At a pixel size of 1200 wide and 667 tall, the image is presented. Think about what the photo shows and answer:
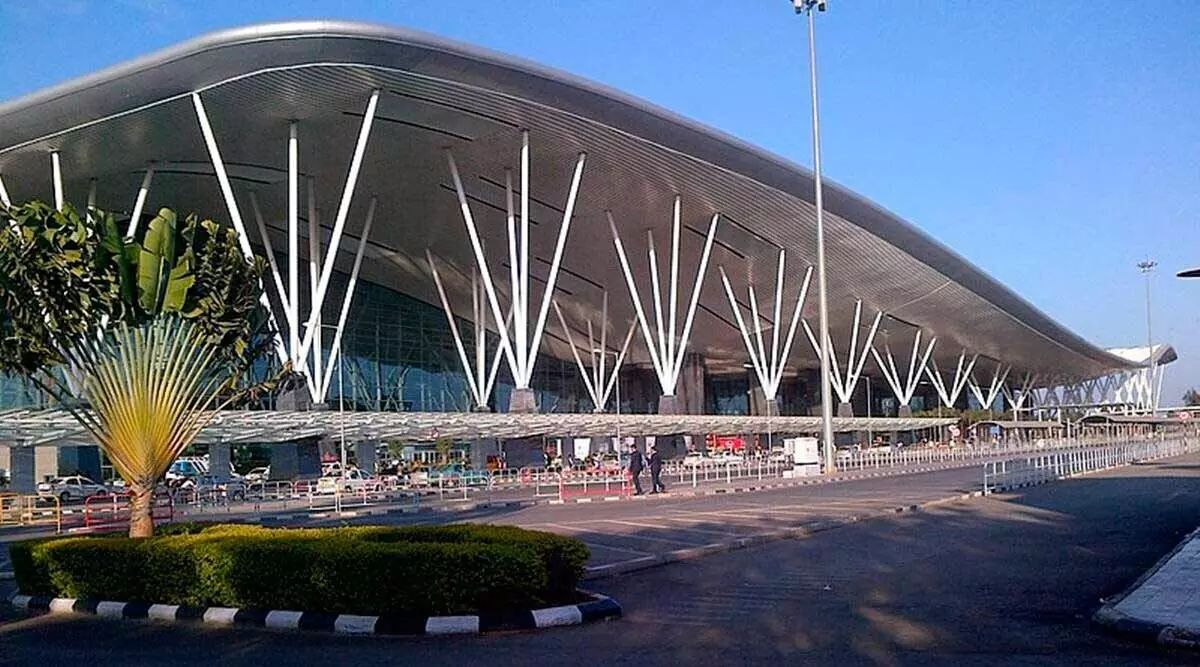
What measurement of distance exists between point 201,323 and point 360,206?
3544cm

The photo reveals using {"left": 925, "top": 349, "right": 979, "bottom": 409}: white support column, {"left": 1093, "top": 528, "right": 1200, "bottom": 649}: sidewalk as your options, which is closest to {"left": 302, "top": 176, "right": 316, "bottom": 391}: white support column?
{"left": 1093, "top": 528, "right": 1200, "bottom": 649}: sidewalk

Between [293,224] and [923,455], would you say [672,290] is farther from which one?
[923,455]

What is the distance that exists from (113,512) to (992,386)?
85.7m

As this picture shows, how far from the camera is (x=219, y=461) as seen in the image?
142ft

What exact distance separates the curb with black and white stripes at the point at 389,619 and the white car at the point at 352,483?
26.4m

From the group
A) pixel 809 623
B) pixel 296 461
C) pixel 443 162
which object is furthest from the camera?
pixel 443 162

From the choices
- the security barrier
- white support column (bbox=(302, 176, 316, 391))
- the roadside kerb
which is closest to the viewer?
the roadside kerb

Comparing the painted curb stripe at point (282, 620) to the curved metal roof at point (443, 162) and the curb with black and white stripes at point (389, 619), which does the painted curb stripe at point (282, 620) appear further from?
the curved metal roof at point (443, 162)

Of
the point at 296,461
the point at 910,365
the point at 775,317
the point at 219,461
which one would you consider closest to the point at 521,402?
the point at 296,461

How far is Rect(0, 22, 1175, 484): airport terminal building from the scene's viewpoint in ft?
121

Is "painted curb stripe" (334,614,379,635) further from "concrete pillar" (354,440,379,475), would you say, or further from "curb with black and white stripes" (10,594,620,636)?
"concrete pillar" (354,440,379,475)

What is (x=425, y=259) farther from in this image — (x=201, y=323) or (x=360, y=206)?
(x=201, y=323)

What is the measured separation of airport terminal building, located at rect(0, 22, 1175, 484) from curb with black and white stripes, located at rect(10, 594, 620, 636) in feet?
72.5

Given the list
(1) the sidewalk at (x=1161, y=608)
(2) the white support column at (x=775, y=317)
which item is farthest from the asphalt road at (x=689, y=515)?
(2) the white support column at (x=775, y=317)
